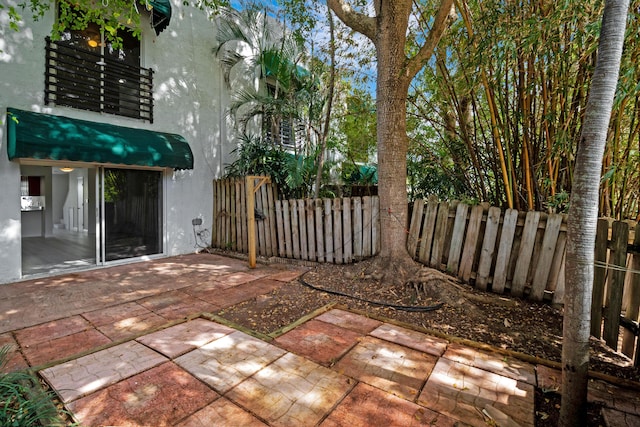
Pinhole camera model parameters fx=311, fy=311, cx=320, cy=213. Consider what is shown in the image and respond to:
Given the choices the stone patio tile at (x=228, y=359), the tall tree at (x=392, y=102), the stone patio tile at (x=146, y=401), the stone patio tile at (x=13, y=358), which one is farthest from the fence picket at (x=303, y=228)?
the stone patio tile at (x=13, y=358)

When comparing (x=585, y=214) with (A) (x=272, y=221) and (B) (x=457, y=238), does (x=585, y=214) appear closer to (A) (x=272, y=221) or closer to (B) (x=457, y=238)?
(B) (x=457, y=238)

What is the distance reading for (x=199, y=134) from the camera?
23.6 ft

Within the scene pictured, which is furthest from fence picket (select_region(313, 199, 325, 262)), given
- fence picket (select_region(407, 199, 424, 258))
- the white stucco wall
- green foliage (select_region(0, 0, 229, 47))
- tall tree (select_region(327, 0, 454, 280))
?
green foliage (select_region(0, 0, 229, 47))

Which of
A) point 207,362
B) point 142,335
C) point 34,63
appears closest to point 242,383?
point 207,362

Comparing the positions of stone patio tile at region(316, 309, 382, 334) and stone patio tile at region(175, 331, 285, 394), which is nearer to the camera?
stone patio tile at region(175, 331, 285, 394)

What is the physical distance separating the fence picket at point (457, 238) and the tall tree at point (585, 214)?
8.78 feet

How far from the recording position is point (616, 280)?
2.66 metres

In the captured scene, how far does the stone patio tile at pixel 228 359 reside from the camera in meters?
2.27

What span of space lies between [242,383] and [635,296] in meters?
3.18

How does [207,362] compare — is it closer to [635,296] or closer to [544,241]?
[635,296]

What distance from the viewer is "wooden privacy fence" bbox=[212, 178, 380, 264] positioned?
5293 millimetres

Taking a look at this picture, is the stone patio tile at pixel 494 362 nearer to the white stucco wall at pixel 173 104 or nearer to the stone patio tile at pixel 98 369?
the stone patio tile at pixel 98 369

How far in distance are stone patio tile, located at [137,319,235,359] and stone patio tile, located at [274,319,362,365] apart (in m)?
0.64

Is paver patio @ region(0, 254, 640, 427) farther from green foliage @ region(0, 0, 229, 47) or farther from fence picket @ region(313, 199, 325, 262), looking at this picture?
green foliage @ region(0, 0, 229, 47)
